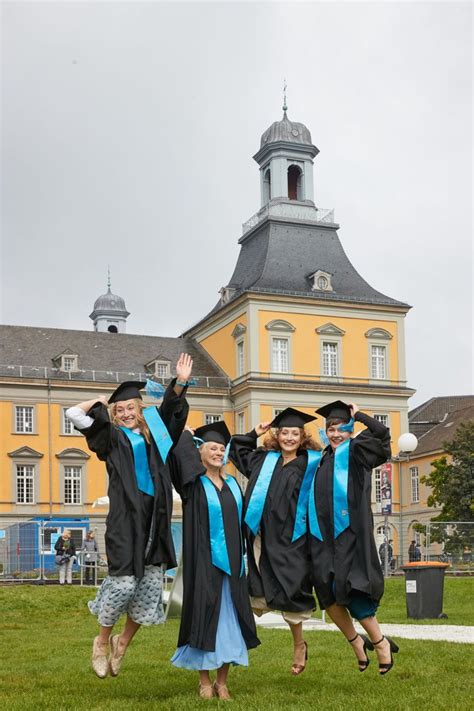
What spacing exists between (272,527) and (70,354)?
160 feet

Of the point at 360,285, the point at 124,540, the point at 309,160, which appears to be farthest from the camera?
the point at 309,160

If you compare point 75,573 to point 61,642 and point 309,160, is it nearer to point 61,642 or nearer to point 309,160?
point 61,642

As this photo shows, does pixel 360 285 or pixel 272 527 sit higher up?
pixel 360 285

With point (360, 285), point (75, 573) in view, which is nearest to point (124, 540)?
point (75, 573)

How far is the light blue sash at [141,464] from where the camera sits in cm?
800

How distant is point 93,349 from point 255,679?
50.8m

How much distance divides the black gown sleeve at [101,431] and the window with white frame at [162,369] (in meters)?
49.3

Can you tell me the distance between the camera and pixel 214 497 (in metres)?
8.12

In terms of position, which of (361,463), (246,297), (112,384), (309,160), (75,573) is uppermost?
(309,160)

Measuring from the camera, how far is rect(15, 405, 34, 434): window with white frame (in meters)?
54.1

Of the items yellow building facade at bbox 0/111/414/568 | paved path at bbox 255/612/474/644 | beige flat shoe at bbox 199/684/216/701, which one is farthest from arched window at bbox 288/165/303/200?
beige flat shoe at bbox 199/684/216/701

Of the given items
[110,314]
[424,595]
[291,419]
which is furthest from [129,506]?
[110,314]

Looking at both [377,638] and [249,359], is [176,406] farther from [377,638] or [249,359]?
[249,359]

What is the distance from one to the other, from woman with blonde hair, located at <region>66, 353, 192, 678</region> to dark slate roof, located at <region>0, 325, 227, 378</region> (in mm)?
48028
